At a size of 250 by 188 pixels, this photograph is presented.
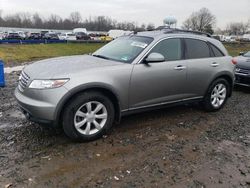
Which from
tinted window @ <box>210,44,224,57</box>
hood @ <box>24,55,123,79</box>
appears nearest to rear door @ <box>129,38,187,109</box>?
hood @ <box>24,55,123,79</box>

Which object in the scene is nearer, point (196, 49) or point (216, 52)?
point (196, 49)

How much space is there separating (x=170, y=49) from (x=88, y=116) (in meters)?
2.05

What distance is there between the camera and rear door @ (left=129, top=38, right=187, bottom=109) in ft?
14.8

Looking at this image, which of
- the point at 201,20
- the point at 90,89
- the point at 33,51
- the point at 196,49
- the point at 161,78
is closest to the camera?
the point at 90,89

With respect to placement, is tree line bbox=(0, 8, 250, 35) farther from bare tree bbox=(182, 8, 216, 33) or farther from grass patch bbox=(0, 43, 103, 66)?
grass patch bbox=(0, 43, 103, 66)

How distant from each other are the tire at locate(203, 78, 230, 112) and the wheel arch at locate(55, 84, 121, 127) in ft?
7.60

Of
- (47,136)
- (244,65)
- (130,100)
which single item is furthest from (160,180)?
(244,65)

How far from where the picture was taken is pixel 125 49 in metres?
5.00

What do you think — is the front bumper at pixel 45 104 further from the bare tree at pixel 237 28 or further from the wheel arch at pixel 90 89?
Answer: the bare tree at pixel 237 28

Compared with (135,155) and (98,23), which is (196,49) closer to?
(135,155)

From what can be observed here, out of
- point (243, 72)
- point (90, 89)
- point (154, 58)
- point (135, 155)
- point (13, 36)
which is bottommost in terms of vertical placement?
point (135, 155)

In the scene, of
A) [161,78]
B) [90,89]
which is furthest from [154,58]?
[90,89]

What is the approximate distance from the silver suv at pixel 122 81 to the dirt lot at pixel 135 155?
0.40m

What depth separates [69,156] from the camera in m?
3.79
